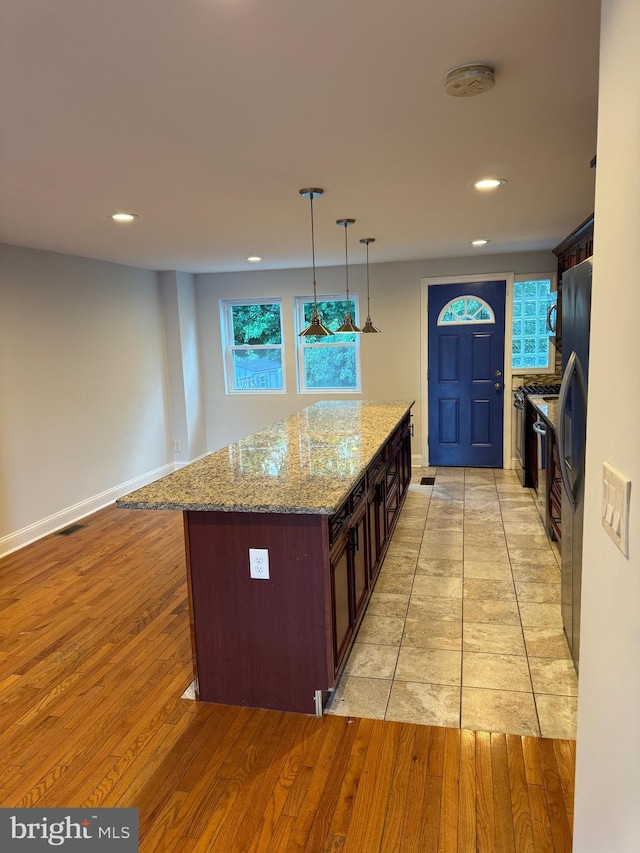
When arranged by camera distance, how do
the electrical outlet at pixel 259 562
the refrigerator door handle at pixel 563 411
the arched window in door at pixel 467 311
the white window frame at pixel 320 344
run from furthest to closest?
the white window frame at pixel 320 344 < the arched window in door at pixel 467 311 < the electrical outlet at pixel 259 562 < the refrigerator door handle at pixel 563 411

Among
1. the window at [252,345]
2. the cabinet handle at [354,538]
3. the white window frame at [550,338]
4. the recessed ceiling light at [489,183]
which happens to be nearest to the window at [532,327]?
the white window frame at [550,338]

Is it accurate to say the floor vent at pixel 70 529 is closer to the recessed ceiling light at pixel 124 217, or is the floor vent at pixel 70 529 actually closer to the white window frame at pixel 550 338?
the recessed ceiling light at pixel 124 217

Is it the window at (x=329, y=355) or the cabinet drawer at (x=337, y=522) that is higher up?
the window at (x=329, y=355)

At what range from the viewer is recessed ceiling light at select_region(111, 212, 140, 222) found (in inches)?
135

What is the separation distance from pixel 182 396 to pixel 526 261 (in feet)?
13.4

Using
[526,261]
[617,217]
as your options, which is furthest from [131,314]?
[617,217]

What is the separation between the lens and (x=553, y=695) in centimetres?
237

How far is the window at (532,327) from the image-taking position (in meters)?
6.04

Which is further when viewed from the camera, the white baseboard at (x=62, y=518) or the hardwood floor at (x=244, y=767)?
the white baseboard at (x=62, y=518)

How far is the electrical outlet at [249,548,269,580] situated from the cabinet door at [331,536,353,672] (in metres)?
0.27

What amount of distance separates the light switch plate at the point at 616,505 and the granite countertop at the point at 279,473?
114cm

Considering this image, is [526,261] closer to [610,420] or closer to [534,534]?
[534,534]

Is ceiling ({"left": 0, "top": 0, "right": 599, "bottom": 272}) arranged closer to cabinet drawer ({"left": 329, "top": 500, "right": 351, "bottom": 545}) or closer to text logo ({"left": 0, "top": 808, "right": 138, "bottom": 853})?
cabinet drawer ({"left": 329, "top": 500, "right": 351, "bottom": 545})

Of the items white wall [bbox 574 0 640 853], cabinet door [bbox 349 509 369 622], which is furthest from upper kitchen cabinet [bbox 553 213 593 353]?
white wall [bbox 574 0 640 853]
